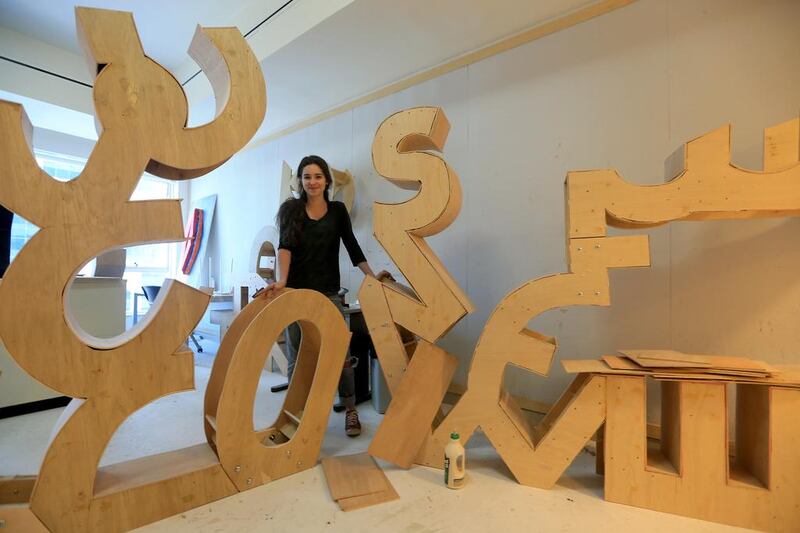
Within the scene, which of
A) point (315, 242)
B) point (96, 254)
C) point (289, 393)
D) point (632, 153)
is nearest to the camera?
point (96, 254)

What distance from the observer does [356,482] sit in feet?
5.13

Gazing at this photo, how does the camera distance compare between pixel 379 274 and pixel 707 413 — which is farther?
pixel 379 274

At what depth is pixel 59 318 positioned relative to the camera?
1.20 metres

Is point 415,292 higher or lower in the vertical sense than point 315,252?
lower

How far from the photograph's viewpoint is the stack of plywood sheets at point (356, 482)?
1.44m

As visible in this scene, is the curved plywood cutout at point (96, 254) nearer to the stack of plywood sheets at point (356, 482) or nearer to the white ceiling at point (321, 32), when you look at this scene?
the stack of plywood sheets at point (356, 482)

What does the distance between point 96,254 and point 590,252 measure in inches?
71.8

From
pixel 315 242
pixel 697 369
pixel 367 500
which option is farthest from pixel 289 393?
pixel 697 369

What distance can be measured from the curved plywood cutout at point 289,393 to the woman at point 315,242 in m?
0.41

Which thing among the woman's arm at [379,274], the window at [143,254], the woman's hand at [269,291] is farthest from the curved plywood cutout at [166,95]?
the window at [143,254]

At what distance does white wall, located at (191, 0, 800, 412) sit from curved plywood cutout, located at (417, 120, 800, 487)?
1.67 ft

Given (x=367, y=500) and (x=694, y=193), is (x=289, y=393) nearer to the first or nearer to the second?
(x=367, y=500)

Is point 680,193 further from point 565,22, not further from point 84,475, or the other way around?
point 84,475

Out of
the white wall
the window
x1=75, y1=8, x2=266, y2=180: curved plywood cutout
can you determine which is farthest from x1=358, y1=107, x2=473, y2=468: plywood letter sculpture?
the window
